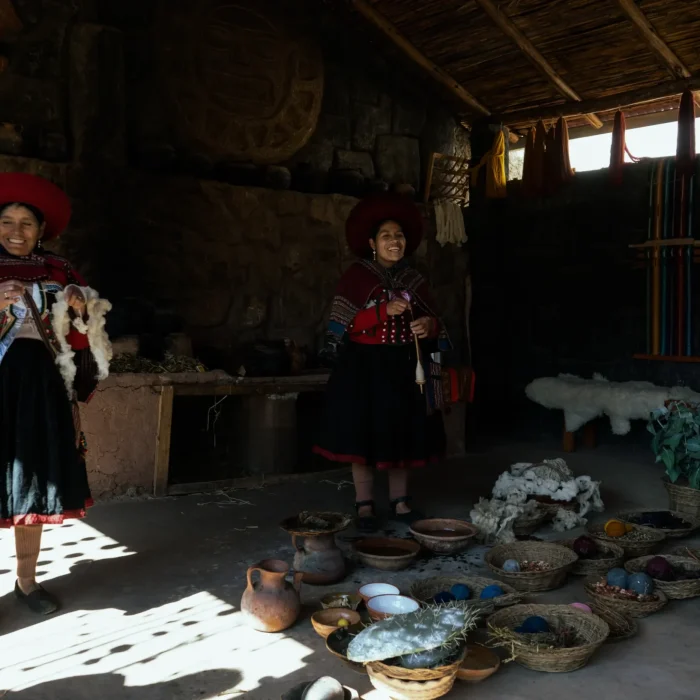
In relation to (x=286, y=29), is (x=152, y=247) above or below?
below

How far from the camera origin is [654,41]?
5559 millimetres

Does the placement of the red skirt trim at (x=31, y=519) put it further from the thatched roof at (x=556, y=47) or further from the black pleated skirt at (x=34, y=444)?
the thatched roof at (x=556, y=47)

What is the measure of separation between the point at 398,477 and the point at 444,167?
372 centimetres

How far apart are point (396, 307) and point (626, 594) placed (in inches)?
66.1

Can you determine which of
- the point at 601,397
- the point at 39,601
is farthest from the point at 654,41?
the point at 39,601

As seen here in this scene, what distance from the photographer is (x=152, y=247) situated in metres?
5.46

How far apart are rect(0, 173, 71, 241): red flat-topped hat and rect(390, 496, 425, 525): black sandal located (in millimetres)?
2313

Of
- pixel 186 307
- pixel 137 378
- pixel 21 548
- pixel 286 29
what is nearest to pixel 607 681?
pixel 21 548

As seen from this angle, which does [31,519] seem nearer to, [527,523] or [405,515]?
[405,515]

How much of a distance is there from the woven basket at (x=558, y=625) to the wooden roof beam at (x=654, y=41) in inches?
165

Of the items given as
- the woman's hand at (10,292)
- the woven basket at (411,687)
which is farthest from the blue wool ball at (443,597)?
the woman's hand at (10,292)

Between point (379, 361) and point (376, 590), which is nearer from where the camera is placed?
point (376, 590)

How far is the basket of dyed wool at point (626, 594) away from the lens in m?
3.08

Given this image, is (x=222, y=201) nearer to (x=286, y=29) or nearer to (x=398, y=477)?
(x=286, y=29)
